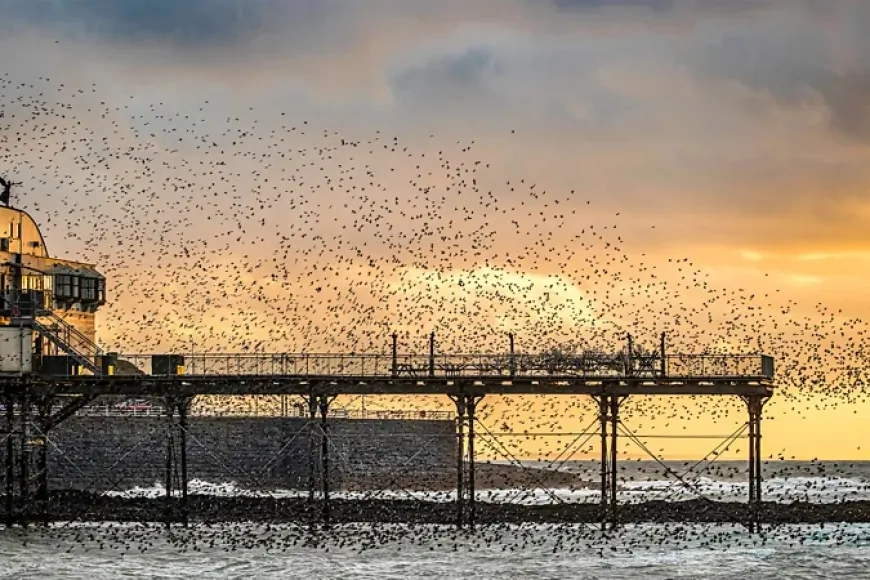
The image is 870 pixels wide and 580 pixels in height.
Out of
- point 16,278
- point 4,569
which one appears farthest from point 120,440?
point 4,569

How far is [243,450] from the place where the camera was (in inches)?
3295

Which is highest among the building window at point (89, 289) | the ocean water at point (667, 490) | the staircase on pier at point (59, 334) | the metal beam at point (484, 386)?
the building window at point (89, 289)

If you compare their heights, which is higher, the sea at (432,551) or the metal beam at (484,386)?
the metal beam at (484,386)

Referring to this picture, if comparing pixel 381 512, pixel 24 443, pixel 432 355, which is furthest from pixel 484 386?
pixel 24 443

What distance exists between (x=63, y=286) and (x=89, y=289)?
2.50 metres

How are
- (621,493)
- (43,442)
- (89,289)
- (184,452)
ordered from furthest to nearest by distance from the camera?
(621,493), (89,289), (43,442), (184,452)

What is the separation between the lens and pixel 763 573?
186 feet

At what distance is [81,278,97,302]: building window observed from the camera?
79375 mm

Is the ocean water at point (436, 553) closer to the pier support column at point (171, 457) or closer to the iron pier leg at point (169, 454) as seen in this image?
the iron pier leg at point (169, 454)

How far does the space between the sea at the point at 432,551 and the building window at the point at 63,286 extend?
45.2 feet

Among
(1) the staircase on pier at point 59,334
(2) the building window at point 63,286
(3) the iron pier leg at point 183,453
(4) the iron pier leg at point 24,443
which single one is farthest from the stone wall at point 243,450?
(4) the iron pier leg at point 24,443

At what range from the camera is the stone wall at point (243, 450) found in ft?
273

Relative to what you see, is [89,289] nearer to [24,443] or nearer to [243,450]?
[243,450]

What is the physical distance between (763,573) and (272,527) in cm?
2113
